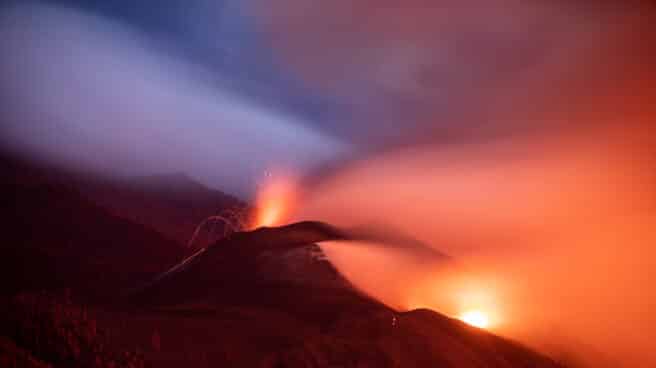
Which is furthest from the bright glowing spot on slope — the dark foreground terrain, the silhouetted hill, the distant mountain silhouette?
the distant mountain silhouette

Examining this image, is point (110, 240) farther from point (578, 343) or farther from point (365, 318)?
point (578, 343)

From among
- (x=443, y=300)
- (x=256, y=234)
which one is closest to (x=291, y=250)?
(x=256, y=234)

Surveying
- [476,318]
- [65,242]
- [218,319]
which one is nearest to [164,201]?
[65,242]

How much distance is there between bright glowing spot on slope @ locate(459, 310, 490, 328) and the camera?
2156 cm

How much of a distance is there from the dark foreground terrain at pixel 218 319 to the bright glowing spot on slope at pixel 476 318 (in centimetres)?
276

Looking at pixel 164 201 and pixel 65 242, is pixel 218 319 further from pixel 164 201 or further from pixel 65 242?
pixel 164 201

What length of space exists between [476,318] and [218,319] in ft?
41.5

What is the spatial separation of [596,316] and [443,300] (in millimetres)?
11265

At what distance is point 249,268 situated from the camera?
70.9 ft

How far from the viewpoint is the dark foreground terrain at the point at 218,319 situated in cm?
1099

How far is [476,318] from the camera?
22.1 metres

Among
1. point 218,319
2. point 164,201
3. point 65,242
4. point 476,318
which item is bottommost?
point 65,242

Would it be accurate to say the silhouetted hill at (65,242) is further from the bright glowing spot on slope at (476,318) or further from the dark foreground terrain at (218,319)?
the bright glowing spot on slope at (476,318)

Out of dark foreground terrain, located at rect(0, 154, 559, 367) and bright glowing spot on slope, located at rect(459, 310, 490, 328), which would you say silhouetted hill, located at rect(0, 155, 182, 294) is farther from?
bright glowing spot on slope, located at rect(459, 310, 490, 328)
